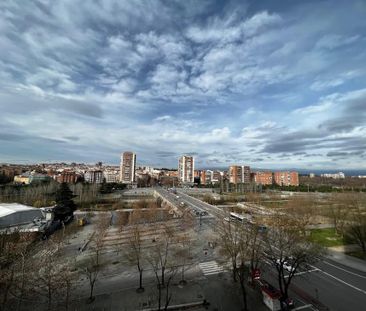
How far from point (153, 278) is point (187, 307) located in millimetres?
5500

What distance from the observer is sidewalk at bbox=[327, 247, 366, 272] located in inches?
938

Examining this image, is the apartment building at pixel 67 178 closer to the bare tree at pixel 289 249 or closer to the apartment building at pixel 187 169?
the apartment building at pixel 187 169

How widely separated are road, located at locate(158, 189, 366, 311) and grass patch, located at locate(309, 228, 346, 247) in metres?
6.42

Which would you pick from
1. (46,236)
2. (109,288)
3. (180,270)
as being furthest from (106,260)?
(46,236)

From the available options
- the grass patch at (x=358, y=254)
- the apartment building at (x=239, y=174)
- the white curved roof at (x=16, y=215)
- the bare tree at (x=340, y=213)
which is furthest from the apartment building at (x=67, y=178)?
the grass patch at (x=358, y=254)

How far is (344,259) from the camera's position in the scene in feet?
84.4

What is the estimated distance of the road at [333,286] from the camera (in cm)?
1736

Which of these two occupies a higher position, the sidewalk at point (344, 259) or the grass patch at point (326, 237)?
the grass patch at point (326, 237)

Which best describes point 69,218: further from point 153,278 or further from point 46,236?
point 153,278

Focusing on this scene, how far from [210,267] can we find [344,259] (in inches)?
562

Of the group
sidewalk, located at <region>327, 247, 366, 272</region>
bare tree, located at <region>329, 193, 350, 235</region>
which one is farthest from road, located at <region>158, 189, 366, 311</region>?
bare tree, located at <region>329, 193, 350, 235</region>

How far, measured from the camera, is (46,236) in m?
34.8

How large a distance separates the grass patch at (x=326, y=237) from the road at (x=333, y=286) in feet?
21.1

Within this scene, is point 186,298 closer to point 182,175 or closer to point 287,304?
point 287,304
